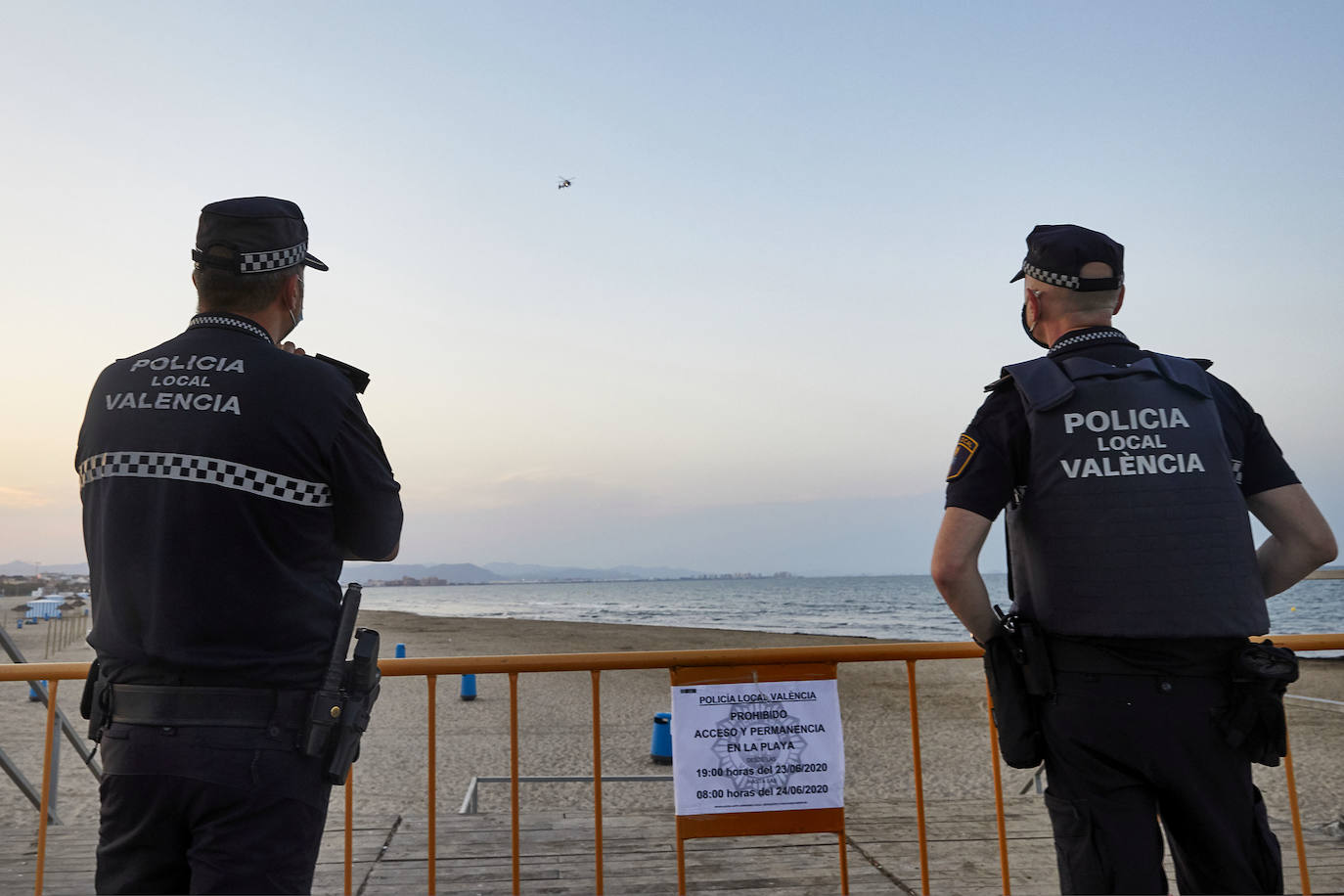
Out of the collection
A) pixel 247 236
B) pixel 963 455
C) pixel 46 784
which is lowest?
pixel 46 784

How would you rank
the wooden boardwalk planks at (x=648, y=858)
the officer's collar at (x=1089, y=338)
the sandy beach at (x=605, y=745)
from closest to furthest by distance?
the officer's collar at (x=1089, y=338), the wooden boardwalk planks at (x=648, y=858), the sandy beach at (x=605, y=745)

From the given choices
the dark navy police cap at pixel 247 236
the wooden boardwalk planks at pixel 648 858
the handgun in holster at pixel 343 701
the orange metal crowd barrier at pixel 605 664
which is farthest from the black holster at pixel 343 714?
the wooden boardwalk planks at pixel 648 858

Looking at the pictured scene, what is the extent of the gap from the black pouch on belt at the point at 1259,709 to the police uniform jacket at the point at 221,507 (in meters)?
2.16

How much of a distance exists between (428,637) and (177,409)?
34.4 m

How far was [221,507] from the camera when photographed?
189 cm

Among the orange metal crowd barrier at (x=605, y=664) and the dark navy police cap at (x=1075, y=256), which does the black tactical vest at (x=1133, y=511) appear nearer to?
the dark navy police cap at (x=1075, y=256)

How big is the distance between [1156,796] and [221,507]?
236 cm

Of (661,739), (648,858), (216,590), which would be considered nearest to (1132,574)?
(216,590)

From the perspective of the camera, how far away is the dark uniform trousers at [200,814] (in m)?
1.80

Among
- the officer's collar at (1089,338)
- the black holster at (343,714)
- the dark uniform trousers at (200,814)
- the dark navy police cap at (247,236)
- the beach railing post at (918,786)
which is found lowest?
the beach railing post at (918,786)

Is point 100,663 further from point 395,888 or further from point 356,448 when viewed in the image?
point 395,888

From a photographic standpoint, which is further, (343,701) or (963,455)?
(963,455)

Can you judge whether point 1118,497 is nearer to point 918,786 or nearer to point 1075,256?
point 1075,256

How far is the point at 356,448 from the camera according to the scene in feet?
6.77
